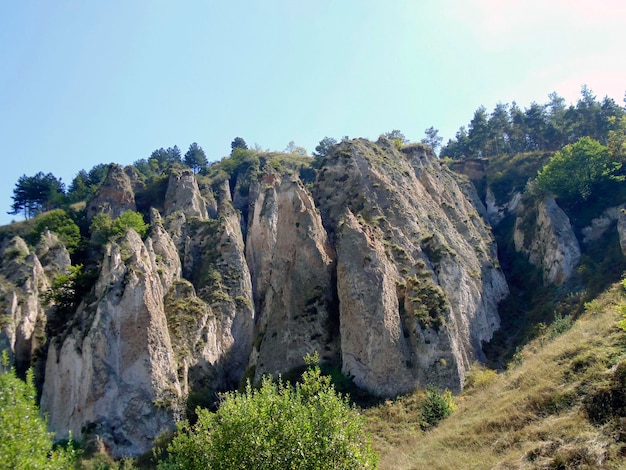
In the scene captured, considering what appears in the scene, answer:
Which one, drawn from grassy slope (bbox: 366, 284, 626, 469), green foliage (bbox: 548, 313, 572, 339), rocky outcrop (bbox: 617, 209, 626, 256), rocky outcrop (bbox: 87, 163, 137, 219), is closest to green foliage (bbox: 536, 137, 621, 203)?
rocky outcrop (bbox: 617, 209, 626, 256)

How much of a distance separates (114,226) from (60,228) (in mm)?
11794

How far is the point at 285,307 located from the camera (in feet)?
127

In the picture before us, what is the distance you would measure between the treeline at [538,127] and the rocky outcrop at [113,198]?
65.8 m

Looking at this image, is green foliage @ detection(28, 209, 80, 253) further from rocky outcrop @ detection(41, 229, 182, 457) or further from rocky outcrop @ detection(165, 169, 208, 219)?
rocky outcrop @ detection(41, 229, 182, 457)

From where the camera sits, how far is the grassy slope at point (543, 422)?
17.0 meters

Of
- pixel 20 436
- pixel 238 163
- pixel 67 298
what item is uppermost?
pixel 238 163

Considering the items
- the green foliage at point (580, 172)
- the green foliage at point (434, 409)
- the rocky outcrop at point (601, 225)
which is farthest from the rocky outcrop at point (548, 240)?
the green foliage at point (434, 409)

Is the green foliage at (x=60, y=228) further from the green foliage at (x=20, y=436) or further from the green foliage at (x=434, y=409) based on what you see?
the green foliage at (x=434, y=409)

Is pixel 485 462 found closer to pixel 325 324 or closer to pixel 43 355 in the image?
pixel 325 324

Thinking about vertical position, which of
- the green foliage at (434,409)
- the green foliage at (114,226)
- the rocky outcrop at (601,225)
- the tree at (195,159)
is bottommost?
the green foliage at (434,409)

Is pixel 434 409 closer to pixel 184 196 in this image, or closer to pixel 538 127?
pixel 184 196

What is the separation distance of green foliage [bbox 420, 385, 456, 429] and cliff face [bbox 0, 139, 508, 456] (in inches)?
134

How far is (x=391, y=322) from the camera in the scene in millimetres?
34219

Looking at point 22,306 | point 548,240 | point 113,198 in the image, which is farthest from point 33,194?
point 548,240
